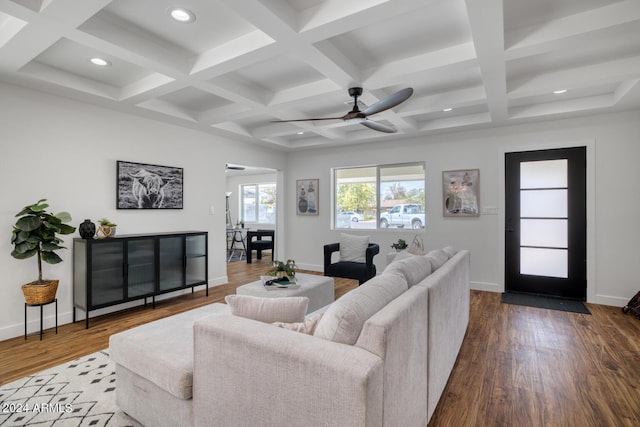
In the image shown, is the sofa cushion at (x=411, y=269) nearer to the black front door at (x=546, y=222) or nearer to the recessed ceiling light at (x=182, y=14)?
the recessed ceiling light at (x=182, y=14)

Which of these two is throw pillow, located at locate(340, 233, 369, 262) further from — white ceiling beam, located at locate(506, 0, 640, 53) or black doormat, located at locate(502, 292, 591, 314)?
white ceiling beam, located at locate(506, 0, 640, 53)

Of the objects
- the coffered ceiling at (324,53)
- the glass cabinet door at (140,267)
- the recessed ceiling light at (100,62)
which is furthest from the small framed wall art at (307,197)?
the recessed ceiling light at (100,62)

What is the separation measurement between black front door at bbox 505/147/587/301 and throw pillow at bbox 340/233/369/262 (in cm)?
209

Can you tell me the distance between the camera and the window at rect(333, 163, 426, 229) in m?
5.53

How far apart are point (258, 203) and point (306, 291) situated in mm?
6766

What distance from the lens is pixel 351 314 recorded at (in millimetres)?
1317

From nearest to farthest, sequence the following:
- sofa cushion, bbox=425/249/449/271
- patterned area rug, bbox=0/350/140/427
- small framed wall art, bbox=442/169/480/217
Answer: patterned area rug, bbox=0/350/140/427
sofa cushion, bbox=425/249/449/271
small framed wall art, bbox=442/169/480/217

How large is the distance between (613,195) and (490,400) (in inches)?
140

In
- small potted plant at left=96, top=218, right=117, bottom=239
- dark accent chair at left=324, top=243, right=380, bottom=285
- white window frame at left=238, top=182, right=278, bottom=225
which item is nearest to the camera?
small potted plant at left=96, top=218, right=117, bottom=239

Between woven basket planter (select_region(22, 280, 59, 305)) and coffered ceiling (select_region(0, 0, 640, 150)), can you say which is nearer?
coffered ceiling (select_region(0, 0, 640, 150))

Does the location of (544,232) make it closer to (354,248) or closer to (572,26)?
(354,248)

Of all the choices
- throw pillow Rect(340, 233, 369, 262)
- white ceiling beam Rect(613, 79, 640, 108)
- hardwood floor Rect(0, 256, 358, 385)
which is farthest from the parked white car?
white ceiling beam Rect(613, 79, 640, 108)

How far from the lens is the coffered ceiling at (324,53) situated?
211 cm

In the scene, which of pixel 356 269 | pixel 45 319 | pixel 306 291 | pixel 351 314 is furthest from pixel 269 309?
pixel 45 319
